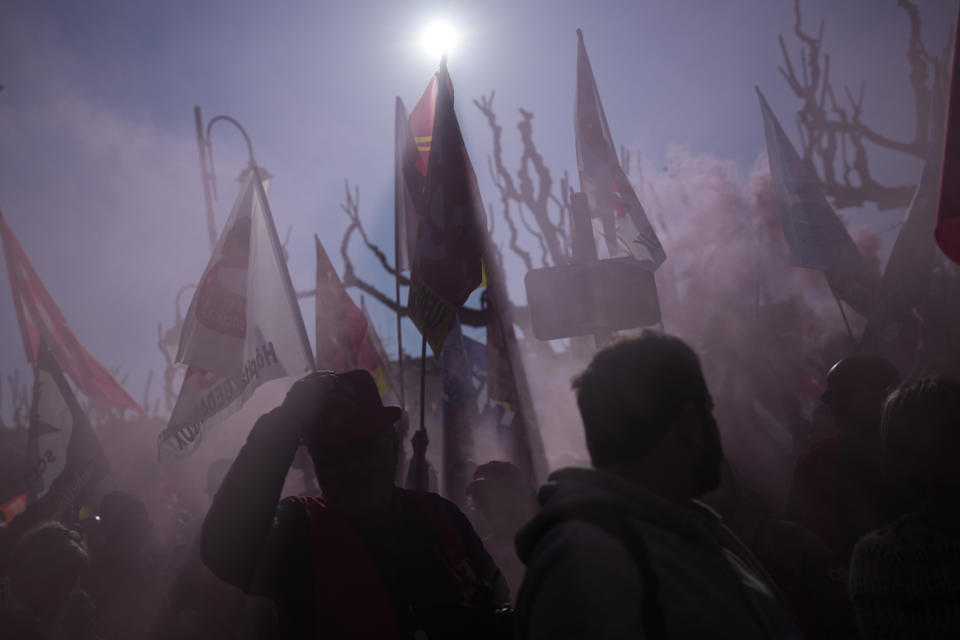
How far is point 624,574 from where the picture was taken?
3.45 feet

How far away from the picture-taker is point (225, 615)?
2412mm

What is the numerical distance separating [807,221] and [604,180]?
200cm

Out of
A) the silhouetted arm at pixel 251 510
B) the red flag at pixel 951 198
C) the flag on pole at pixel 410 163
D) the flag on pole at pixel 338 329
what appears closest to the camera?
the silhouetted arm at pixel 251 510

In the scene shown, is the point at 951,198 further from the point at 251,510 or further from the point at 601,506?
the point at 251,510

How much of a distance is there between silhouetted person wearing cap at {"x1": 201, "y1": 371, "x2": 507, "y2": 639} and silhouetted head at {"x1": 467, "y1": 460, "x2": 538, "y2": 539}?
4.14 feet

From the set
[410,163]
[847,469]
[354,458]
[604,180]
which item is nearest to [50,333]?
[410,163]

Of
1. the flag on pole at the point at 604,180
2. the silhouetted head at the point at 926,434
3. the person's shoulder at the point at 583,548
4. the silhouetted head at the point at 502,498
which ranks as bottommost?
the silhouetted head at the point at 502,498

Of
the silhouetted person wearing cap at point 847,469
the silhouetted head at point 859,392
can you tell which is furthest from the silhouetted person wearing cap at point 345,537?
the silhouetted head at point 859,392

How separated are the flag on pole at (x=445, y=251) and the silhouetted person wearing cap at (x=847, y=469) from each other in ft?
5.93

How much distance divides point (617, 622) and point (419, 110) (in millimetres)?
4754

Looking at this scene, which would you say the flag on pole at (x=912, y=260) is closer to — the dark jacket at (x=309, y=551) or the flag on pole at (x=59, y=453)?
the dark jacket at (x=309, y=551)

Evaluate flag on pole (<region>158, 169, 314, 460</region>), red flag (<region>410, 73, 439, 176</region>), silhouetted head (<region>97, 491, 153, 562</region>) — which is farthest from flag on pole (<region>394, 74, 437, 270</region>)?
silhouetted head (<region>97, 491, 153, 562</region>)

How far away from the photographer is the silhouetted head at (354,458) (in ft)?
6.19

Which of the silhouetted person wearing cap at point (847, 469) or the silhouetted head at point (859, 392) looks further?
the silhouetted head at point (859, 392)
